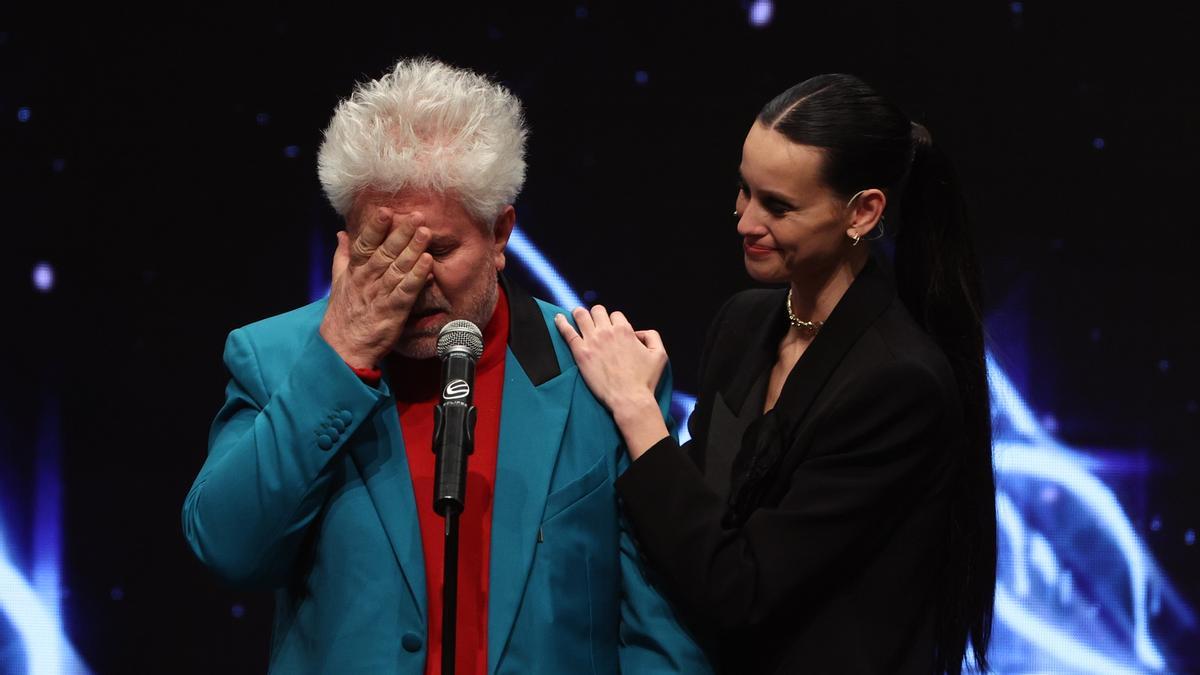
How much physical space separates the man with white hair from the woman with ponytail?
0.14 meters

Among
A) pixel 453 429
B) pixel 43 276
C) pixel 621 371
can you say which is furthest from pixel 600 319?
pixel 43 276

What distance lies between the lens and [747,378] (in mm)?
2467

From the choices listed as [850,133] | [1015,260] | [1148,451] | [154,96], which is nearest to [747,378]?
[850,133]

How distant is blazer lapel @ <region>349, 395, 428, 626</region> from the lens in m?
1.85

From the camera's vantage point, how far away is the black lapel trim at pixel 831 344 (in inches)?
89.5

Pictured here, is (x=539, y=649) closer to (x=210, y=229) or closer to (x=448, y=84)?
(x=448, y=84)

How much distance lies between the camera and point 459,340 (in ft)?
5.66

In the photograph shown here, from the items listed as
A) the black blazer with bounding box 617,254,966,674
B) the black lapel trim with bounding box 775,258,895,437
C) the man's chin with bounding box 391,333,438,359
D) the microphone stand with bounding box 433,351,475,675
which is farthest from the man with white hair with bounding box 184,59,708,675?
the black lapel trim with bounding box 775,258,895,437

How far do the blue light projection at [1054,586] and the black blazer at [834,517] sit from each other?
4.92 feet

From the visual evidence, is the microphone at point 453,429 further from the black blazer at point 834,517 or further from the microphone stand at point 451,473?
the black blazer at point 834,517

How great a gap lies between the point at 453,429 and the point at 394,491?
0.30 metres

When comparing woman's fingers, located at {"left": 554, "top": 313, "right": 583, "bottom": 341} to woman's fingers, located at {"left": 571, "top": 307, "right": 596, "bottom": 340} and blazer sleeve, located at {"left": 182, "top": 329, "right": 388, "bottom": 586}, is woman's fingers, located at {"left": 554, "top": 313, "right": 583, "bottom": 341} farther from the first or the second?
blazer sleeve, located at {"left": 182, "top": 329, "right": 388, "bottom": 586}

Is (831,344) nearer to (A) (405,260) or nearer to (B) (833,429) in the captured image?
(B) (833,429)

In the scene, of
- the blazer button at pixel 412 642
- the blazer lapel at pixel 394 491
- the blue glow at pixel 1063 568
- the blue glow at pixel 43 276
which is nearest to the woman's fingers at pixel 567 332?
the blazer lapel at pixel 394 491
